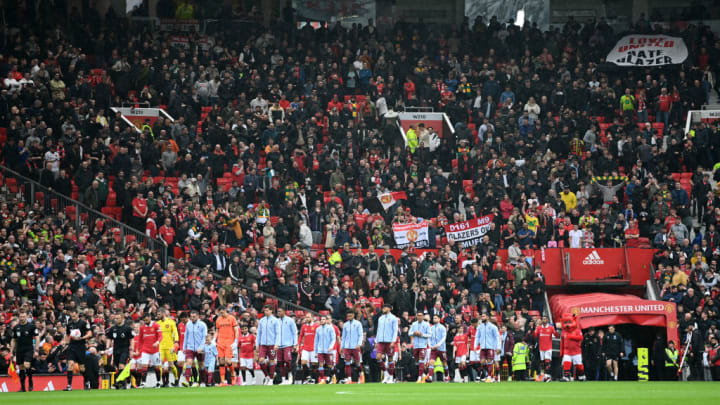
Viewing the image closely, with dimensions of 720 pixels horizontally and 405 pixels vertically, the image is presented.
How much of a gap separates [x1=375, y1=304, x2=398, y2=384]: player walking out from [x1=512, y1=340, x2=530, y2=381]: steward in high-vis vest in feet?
9.94

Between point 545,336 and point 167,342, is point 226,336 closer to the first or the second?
point 167,342

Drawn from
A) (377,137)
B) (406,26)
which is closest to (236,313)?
(377,137)

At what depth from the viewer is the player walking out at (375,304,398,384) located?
25.4 meters

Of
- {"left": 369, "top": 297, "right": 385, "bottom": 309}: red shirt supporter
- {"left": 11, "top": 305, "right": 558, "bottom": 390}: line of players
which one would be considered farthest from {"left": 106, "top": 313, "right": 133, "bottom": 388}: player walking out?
{"left": 369, "top": 297, "right": 385, "bottom": 309}: red shirt supporter

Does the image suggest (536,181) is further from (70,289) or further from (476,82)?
(70,289)

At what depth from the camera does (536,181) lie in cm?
3291

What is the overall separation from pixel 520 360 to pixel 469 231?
5.86 m

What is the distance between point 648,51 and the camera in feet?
133

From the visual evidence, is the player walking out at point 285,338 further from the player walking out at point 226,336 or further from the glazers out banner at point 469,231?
the glazers out banner at point 469,231

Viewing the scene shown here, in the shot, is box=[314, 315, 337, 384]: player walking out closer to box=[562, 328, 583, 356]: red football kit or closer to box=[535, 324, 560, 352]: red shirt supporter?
box=[535, 324, 560, 352]: red shirt supporter

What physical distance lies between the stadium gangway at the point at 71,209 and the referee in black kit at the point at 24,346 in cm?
624

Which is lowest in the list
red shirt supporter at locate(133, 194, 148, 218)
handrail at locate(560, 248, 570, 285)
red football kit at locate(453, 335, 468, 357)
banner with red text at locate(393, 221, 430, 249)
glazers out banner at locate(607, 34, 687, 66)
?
red football kit at locate(453, 335, 468, 357)

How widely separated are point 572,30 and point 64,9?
19.9m

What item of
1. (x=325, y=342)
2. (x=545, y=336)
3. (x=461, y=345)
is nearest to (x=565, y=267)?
(x=545, y=336)
